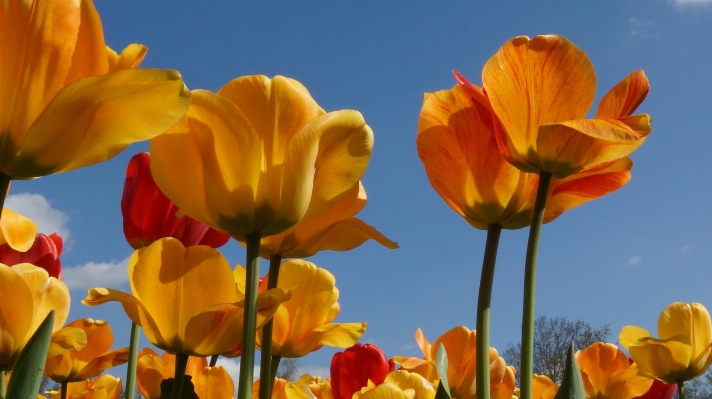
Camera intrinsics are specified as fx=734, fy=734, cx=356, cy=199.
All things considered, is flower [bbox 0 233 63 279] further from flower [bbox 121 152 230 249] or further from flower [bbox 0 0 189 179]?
flower [bbox 0 0 189 179]

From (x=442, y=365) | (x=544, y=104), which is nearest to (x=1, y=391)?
(x=442, y=365)

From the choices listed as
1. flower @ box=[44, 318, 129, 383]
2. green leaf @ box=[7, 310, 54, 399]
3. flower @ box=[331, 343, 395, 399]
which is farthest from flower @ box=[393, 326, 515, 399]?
green leaf @ box=[7, 310, 54, 399]

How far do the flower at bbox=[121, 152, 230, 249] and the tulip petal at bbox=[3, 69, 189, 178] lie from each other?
18.5 inches

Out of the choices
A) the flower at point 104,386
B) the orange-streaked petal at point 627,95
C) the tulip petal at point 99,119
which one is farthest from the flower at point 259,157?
the flower at point 104,386

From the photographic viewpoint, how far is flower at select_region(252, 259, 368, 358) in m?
1.08

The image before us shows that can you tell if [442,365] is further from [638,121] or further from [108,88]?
[108,88]

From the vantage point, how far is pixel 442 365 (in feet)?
3.02

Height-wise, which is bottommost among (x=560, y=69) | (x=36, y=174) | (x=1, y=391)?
(x=1, y=391)

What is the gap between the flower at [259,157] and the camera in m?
0.71

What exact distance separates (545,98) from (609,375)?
1.65m

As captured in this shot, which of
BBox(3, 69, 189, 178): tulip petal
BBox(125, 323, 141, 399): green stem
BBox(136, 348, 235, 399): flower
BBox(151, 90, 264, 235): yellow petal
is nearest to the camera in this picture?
BBox(3, 69, 189, 178): tulip petal

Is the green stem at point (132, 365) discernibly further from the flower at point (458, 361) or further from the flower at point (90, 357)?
the flower at point (458, 361)

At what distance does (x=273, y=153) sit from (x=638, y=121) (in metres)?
0.42

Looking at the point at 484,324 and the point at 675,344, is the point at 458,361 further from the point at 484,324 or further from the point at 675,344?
the point at 675,344
